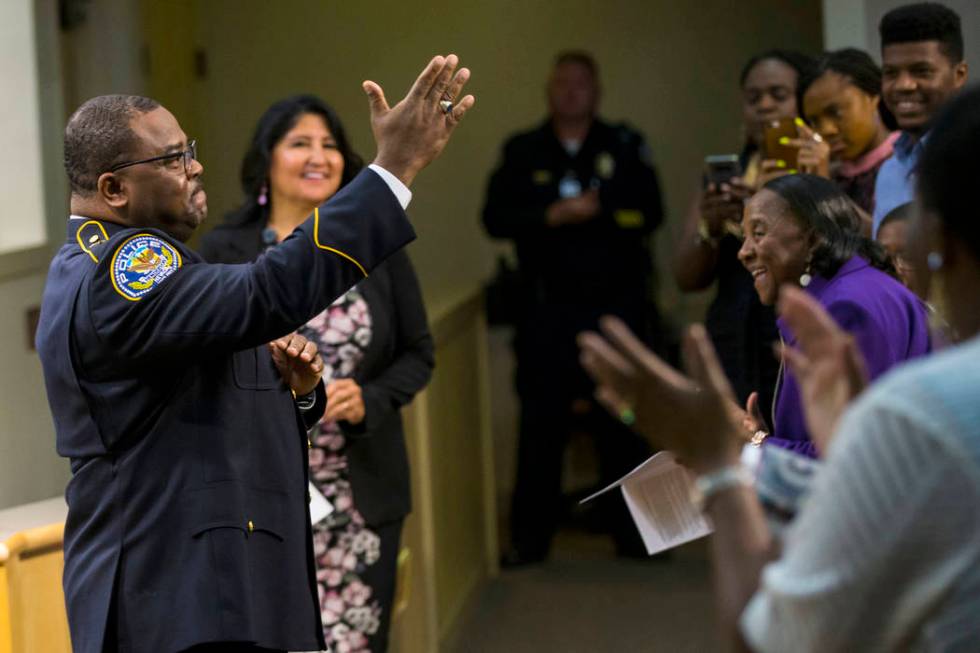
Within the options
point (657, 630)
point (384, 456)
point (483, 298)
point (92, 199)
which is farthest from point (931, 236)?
point (483, 298)

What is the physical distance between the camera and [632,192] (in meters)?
5.40

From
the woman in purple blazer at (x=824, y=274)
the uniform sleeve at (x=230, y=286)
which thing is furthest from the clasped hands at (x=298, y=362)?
the woman in purple blazer at (x=824, y=274)

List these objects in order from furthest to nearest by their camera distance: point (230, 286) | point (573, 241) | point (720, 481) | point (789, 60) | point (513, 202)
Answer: point (513, 202) → point (573, 241) → point (789, 60) → point (230, 286) → point (720, 481)

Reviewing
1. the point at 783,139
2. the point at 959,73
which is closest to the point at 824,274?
the point at 783,139

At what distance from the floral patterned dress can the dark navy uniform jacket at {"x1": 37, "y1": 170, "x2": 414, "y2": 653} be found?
1092 millimetres

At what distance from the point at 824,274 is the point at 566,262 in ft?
9.47

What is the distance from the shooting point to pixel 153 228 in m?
2.20

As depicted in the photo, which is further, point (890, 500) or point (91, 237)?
point (91, 237)

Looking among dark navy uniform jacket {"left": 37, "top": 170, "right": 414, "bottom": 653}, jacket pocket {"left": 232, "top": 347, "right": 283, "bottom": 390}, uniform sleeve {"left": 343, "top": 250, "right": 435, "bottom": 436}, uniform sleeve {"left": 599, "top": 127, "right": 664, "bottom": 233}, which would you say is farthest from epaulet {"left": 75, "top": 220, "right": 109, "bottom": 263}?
uniform sleeve {"left": 599, "top": 127, "right": 664, "bottom": 233}

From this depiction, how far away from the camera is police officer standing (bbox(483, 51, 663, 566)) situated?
5344 millimetres

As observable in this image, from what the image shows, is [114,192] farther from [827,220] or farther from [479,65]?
[479,65]

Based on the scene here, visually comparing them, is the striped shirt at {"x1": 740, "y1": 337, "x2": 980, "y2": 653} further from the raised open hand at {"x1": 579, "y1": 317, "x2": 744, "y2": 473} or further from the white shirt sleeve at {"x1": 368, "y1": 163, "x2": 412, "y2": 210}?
the white shirt sleeve at {"x1": 368, "y1": 163, "x2": 412, "y2": 210}

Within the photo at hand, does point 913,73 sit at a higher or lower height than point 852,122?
higher

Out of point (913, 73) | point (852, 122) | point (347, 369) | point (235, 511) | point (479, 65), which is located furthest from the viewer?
point (479, 65)
